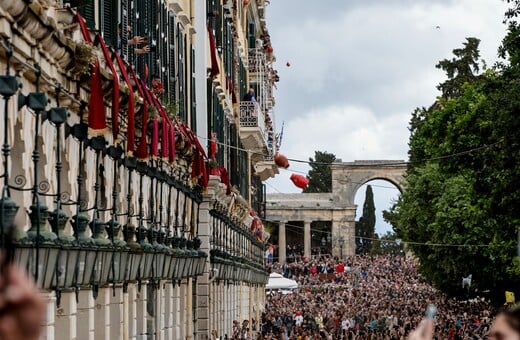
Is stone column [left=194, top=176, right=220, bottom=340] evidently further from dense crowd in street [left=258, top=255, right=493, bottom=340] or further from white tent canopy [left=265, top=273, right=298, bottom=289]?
white tent canopy [left=265, top=273, right=298, bottom=289]

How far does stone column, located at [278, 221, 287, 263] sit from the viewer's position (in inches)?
5394

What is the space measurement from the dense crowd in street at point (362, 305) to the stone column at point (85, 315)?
686 inches

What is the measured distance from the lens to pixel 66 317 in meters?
14.2

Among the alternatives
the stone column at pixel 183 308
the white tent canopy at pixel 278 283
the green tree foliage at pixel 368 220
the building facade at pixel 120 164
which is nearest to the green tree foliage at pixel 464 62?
the white tent canopy at pixel 278 283

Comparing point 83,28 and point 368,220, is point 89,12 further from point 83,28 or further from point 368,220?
point 368,220

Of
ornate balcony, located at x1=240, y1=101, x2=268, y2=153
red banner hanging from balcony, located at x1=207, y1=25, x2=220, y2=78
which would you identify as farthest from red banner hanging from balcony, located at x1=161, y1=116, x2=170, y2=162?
ornate balcony, located at x1=240, y1=101, x2=268, y2=153

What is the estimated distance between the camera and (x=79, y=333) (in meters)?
15.7

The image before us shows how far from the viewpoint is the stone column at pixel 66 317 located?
14141 millimetres

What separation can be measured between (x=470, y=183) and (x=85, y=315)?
21368 mm

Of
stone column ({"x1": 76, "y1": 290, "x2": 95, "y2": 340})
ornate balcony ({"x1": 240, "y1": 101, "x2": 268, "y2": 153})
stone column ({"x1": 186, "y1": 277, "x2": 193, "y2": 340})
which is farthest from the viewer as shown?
ornate balcony ({"x1": 240, "y1": 101, "x2": 268, "y2": 153})

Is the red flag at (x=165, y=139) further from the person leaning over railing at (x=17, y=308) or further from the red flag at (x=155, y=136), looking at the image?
the person leaning over railing at (x=17, y=308)

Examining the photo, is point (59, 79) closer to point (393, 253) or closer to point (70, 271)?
point (70, 271)

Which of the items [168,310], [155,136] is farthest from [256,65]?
[155,136]

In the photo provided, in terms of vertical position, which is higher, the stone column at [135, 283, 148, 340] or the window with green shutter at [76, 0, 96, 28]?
the window with green shutter at [76, 0, 96, 28]
